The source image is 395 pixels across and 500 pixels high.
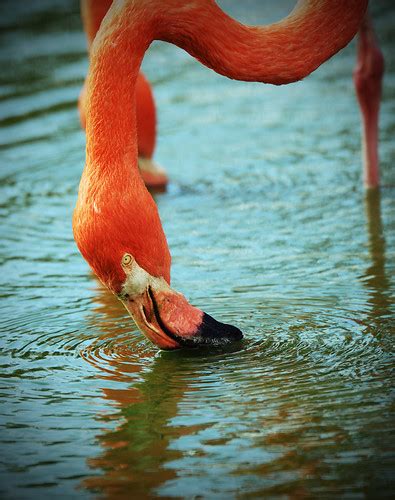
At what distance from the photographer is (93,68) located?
4.49m

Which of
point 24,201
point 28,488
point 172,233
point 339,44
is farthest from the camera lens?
point 24,201

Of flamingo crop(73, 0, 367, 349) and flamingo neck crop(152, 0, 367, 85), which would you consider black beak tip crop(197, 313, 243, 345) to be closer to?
flamingo crop(73, 0, 367, 349)

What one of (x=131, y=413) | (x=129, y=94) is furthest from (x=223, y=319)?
(x=129, y=94)

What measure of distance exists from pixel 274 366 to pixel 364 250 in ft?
6.24

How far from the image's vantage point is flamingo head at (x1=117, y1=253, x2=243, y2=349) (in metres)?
4.50

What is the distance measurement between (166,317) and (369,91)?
3.50 m

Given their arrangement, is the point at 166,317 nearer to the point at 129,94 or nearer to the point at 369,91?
the point at 129,94

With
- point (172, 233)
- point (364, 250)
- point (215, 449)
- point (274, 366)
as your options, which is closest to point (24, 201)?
point (172, 233)

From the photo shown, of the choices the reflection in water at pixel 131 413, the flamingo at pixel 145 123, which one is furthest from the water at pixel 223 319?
the flamingo at pixel 145 123

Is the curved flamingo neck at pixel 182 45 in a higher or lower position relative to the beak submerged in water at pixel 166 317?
higher

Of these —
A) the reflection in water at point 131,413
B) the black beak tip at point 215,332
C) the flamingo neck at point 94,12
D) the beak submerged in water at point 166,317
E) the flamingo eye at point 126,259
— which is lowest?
the reflection in water at point 131,413

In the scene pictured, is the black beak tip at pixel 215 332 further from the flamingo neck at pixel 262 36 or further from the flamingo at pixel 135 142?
the flamingo neck at pixel 262 36

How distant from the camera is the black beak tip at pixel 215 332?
4703 mm

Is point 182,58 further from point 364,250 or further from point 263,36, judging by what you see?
point 263,36
